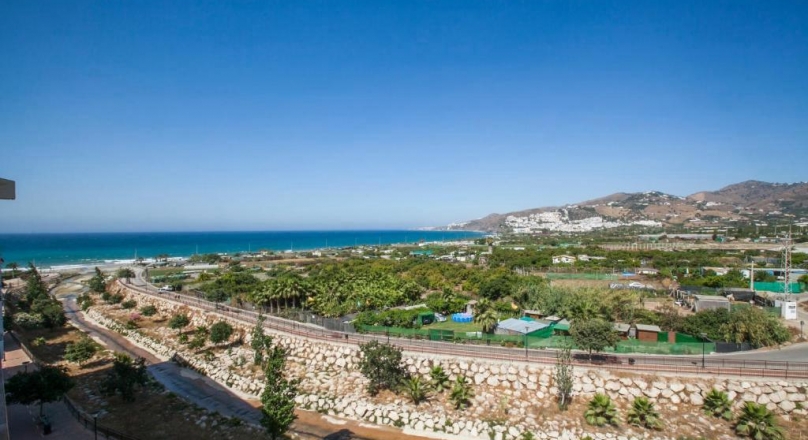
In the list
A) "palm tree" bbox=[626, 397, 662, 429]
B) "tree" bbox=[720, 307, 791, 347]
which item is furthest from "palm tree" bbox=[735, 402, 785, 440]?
"tree" bbox=[720, 307, 791, 347]

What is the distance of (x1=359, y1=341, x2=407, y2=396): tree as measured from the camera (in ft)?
77.8

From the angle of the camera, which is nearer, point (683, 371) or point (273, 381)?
point (273, 381)

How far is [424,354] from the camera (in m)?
25.5

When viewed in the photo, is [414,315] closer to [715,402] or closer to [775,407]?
[715,402]

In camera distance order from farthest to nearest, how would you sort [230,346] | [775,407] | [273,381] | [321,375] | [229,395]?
[230,346], [321,375], [229,395], [775,407], [273,381]

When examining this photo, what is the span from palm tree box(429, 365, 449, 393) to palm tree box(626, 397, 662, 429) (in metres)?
9.53

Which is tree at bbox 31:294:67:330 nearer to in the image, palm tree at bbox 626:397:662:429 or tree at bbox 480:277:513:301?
tree at bbox 480:277:513:301

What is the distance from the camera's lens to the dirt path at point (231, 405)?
19781 mm

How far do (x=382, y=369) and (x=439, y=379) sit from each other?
3.43 m

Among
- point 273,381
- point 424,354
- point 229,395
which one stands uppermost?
point 273,381

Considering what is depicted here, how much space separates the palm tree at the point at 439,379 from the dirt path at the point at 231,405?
159 inches

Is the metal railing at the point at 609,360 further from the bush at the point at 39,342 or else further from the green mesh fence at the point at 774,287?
the green mesh fence at the point at 774,287

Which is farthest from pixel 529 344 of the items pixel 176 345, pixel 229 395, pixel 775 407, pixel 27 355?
pixel 27 355

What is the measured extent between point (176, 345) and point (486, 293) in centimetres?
3030
